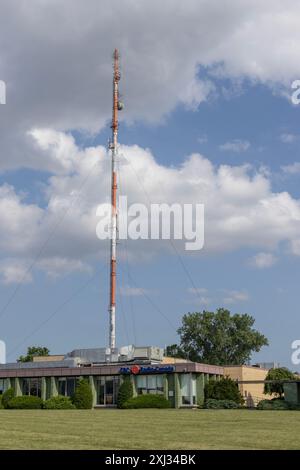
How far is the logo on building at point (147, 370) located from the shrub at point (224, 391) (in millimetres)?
3714

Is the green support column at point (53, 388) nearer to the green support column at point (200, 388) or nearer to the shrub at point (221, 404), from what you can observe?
the green support column at point (200, 388)

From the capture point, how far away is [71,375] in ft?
202

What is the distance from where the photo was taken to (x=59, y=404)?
54469 mm

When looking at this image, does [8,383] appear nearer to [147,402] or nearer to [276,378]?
[147,402]

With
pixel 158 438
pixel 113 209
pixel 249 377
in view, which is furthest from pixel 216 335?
pixel 158 438

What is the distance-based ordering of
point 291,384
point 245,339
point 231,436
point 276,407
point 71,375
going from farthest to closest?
point 245,339, point 71,375, point 291,384, point 276,407, point 231,436

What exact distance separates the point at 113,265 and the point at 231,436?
42.9m

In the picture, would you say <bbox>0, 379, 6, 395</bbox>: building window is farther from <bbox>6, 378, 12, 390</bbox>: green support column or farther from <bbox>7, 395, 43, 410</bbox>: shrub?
<bbox>7, 395, 43, 410</bbox>: shrub

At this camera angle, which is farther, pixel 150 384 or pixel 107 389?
pixel 107 389

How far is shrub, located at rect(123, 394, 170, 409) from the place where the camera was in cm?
5366

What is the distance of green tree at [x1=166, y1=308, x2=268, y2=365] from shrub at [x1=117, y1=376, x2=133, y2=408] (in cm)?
6553

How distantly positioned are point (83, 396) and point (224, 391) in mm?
12226

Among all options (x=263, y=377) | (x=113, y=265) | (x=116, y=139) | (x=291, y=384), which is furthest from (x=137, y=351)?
(x=263, y=377)
